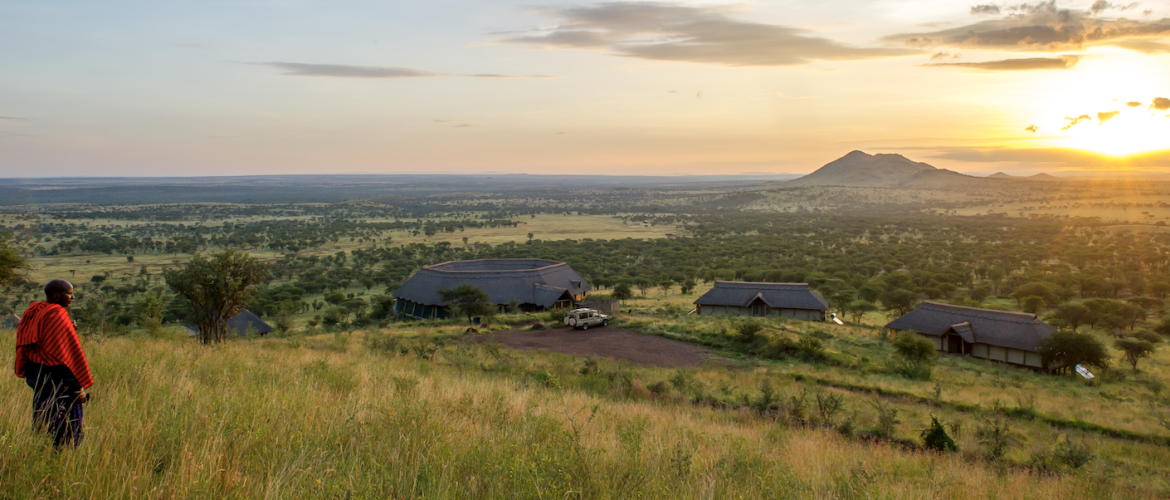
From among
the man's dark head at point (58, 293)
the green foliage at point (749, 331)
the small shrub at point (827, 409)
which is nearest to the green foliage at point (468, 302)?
the green foliage at point (749, 331)

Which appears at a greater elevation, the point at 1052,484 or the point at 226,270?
the point at 226,270

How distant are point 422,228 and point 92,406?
377 feet

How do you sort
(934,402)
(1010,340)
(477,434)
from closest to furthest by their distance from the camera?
(477,434) → (934,402) → (1010,340)

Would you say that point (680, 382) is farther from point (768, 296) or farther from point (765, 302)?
point (768, 296)

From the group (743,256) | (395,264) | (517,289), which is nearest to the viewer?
(517,289)

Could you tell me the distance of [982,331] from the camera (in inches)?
1171

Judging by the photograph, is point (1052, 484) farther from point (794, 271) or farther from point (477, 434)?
point (794, 271)

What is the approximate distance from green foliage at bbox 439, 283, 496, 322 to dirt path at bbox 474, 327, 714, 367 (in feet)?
21.5

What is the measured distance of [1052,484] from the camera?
866cm

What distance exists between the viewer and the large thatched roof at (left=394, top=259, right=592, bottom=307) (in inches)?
1544

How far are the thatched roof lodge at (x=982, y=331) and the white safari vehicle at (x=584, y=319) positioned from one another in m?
16.4

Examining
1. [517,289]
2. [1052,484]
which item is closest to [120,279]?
[517,289]

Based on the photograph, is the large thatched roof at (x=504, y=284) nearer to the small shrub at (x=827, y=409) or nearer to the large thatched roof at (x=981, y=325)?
the large thatched roof at (x=981, y=325)

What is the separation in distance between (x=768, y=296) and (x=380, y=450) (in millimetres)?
36865
